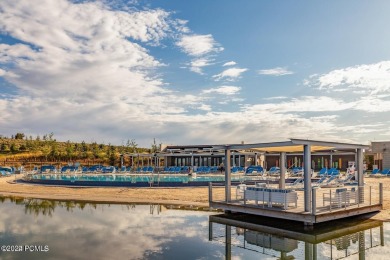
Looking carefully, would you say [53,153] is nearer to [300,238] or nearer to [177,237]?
[177,237]

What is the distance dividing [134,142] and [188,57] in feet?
137

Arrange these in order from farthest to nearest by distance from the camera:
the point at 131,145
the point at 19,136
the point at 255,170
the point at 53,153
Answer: the point at 19,136
the point at 131,145
the point at 53,153
the point at 255,170

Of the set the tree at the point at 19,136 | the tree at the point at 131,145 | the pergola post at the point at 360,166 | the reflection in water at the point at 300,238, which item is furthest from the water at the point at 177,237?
the tree at the point at 19,136

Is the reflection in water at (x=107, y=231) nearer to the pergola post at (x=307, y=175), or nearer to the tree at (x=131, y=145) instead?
the pergola post at (x=307, y=175)

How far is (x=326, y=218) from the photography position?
11.1 meters

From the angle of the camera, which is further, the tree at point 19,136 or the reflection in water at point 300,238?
the tree at point 19,136

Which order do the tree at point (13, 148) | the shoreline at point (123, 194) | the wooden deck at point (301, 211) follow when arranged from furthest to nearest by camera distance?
the tree at point (13, 148) < the shoreline at point (123, 194) < the wooden deck at point (301, 211)

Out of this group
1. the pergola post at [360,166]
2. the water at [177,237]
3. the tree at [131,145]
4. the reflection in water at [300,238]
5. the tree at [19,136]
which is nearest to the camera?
the water at [177,237]

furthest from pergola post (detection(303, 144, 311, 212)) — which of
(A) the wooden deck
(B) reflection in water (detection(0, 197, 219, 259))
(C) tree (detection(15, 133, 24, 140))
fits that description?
(C) tree (detection(15, 133, 24, 140))

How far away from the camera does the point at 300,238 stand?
9984 mm

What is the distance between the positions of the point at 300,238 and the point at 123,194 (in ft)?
37.4

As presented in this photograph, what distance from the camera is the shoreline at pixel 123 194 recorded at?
16.9 meters

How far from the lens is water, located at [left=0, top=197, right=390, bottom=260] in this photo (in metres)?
8.58

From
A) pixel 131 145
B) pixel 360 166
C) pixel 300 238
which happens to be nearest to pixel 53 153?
pixel 131 145
